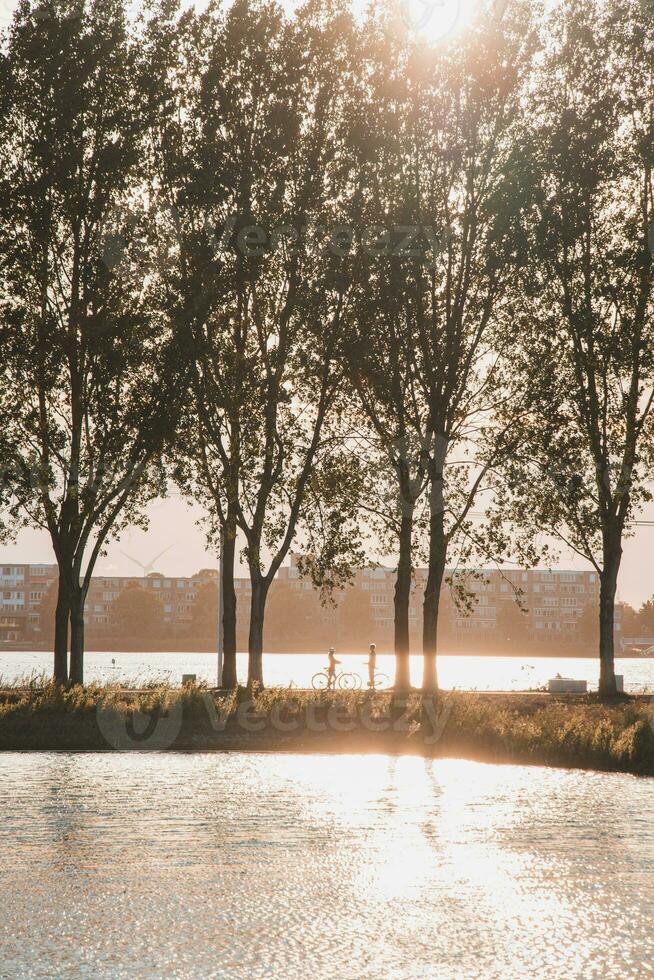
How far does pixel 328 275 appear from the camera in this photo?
28.5 m

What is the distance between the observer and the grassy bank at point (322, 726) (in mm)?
19094

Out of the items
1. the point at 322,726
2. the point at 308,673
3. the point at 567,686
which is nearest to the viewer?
the point at 322,726

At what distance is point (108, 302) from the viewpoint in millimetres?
26922

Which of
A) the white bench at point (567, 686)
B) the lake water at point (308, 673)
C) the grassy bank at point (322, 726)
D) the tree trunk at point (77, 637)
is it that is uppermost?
the tree trunk at point (77, 637)

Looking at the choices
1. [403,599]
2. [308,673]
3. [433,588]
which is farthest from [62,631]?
[308,673]

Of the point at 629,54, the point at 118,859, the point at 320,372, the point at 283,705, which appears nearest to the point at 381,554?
the point at 320,372

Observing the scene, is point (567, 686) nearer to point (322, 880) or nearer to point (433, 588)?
point (433, 588)

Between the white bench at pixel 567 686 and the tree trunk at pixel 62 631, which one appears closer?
the tree trunk at pixel 62 631

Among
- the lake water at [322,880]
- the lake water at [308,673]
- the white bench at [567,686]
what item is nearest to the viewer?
the lake water at [322,880]

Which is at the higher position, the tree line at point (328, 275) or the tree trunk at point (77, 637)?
the tree line at point (328, 275)

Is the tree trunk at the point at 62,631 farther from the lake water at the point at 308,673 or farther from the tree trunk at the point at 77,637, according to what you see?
the lake water at the point at 308,673

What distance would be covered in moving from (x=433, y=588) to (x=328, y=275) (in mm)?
8569

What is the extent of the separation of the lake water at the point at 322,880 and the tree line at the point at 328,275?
14273mm

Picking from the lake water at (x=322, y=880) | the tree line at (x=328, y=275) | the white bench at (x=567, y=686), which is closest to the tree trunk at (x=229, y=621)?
the tree line at (x=328, y=275)
